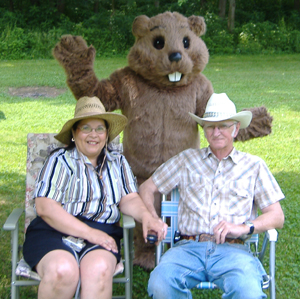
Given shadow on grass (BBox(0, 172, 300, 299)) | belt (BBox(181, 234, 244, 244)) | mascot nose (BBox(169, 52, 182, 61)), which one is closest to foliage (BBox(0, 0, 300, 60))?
shadow on grass (BBox(0, 172, 300, 299))

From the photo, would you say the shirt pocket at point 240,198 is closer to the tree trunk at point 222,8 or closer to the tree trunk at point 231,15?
the tree trunk at point 231,15

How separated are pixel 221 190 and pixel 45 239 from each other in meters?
1.21

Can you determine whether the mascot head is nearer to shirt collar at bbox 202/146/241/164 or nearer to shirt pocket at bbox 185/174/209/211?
shirt collar at bbox 202/146/241/164

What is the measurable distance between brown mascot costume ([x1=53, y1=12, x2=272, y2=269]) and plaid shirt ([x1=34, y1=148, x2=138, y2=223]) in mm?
499

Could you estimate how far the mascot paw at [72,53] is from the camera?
352 centimetres

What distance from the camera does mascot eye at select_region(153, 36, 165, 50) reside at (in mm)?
3583

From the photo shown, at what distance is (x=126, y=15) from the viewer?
1850 cm

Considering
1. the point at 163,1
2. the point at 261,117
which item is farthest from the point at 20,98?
the point at 163,1

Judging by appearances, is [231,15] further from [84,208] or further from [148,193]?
[84,208]

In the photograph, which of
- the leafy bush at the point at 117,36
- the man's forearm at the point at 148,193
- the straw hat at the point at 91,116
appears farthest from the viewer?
the leafy bush at the point at 117,36

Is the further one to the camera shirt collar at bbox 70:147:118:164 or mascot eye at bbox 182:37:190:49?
mascot eye at bbox 182:37:190:49

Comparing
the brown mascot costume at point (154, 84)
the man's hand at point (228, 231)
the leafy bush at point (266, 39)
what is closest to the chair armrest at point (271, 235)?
the man's hand at point (228, 231)

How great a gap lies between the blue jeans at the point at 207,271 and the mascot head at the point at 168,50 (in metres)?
1.27

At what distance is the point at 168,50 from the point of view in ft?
11.5
